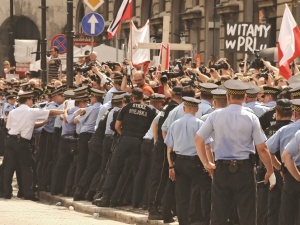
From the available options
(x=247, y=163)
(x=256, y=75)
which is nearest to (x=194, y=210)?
(x=247, y=163)

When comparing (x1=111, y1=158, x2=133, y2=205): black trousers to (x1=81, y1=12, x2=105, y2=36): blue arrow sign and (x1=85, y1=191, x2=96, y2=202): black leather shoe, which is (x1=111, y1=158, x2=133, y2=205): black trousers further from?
(x1=81, y1=12, x2=105, y2=36): blue arrow sign

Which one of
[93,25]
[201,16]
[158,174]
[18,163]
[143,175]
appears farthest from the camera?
[201,16]

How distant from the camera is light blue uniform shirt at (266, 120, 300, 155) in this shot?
16.2m

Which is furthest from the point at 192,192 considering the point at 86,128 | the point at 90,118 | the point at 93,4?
the point at 93,4

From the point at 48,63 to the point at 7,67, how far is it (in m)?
9.71

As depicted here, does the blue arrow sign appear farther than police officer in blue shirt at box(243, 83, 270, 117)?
Yes

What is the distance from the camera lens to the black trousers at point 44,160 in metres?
26.5

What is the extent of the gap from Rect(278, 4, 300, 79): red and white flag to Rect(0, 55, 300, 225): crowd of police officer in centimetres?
135

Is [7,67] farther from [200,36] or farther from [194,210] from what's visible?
[194,210]

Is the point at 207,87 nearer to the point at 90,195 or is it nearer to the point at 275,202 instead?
the point at 275,202

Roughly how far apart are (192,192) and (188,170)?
1.22ft

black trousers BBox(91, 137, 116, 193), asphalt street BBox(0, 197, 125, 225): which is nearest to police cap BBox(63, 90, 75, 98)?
black trousers BBox(91, 137, 116, 193)

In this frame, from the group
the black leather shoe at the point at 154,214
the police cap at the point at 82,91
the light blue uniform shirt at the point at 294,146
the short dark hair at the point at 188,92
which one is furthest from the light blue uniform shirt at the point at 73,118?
the light blue uniform shirt at the point at 294,146

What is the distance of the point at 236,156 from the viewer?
1570 centimetres
